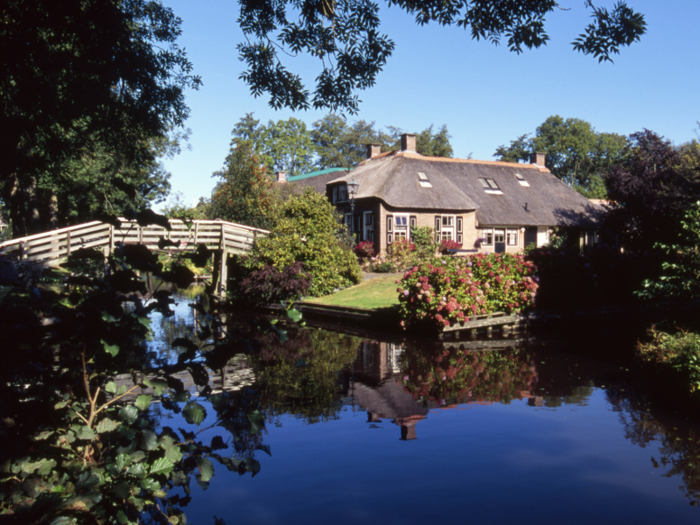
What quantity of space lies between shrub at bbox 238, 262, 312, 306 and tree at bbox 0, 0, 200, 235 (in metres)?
11.1

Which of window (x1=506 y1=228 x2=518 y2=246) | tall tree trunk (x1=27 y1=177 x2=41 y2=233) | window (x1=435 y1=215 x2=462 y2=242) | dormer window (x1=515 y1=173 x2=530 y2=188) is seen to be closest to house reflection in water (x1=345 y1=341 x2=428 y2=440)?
tall tree trunk (x1=27 y1=177 x2=41 y2=233)

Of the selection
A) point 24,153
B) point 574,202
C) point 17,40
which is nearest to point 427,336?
point 24,153

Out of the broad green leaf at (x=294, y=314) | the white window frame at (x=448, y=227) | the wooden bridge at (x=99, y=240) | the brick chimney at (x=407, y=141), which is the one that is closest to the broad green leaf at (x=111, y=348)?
the broad green leaf at (x=294, y=314)

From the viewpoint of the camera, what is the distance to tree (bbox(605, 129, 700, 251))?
31250 mm

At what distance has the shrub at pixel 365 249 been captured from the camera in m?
32.6

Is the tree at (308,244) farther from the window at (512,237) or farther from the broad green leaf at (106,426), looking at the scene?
the broad green leaf at (106,426)

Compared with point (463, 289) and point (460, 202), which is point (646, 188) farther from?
point (463, 289)

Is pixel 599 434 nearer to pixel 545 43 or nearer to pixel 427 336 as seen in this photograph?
pixel 545 43

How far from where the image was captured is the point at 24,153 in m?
10.8

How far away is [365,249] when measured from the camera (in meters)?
32.7

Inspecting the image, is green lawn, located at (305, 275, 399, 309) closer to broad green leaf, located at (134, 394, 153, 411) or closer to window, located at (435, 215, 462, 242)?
window, located at (435, 215, 462, 242)

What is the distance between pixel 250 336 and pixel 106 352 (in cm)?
83

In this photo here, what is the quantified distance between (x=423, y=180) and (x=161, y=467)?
1388 inches

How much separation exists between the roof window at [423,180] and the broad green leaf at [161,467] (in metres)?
34.5
